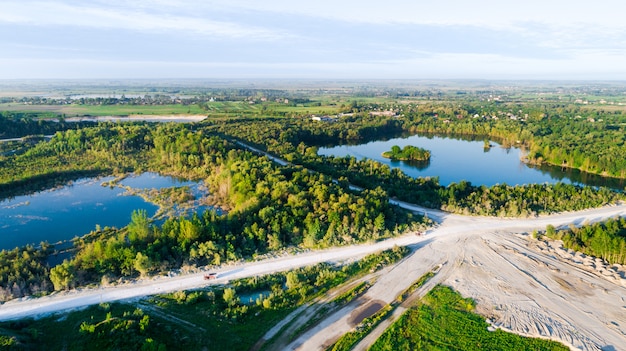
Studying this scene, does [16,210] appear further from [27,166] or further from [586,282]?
[586,282]

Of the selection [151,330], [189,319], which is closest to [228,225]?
[189,319]

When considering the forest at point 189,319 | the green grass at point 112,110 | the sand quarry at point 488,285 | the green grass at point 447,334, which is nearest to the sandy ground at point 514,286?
the sand quarry at point 488,285

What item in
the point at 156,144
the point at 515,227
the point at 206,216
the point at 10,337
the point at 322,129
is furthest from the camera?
the point at 322,129

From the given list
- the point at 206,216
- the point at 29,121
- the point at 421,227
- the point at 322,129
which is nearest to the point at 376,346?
the point at 421,227

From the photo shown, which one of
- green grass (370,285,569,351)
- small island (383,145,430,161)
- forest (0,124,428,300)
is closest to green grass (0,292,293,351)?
forest (0,124,428,300)

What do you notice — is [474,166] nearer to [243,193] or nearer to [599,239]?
[599,239]

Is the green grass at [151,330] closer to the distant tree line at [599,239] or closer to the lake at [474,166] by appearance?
the distant tree line at [599,239]
